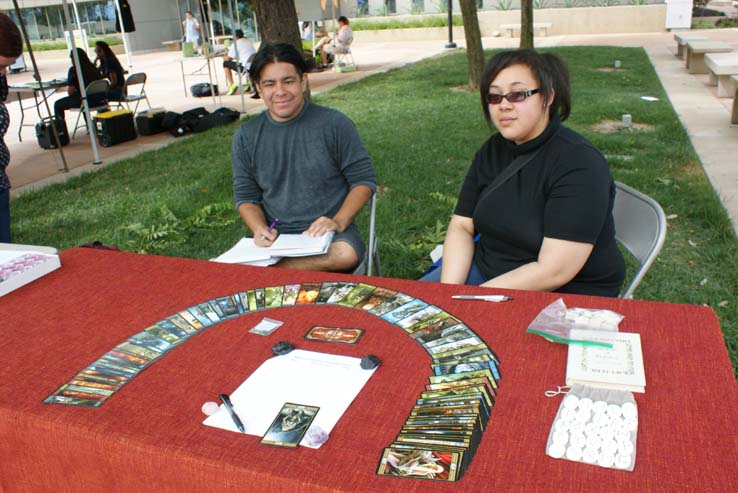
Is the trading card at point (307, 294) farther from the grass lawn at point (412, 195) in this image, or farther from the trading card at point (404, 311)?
the grass lawn at point (412, 195)

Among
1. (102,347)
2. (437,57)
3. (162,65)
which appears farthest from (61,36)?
(102,347)

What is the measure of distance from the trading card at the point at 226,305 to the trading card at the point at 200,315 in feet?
0.14


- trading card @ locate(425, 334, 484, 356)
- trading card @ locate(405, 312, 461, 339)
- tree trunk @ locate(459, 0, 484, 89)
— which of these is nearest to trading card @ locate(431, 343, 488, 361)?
trading card @ locate(425, 334, 484, 356)

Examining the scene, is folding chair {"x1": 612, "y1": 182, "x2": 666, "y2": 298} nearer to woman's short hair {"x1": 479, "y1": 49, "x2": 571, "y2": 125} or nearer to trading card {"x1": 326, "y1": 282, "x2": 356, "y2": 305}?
woman's short hair {"x1": 479, "y1": 49, "x2": 571, "y2": 125}

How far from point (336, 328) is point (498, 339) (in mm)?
418

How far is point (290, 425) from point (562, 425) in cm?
54

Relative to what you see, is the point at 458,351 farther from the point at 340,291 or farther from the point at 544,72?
the point at 544,72

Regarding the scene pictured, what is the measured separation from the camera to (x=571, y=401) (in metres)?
1.30

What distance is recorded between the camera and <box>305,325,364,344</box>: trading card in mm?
1633

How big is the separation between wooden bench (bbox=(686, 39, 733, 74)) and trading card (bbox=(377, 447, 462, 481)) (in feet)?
40.2

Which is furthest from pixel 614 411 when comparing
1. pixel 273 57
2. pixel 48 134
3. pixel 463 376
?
pixel 48 134

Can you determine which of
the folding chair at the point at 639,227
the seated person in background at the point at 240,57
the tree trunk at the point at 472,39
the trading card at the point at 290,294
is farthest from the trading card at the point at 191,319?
the seated person in background at the point at 240,57

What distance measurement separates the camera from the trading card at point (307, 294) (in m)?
1.86

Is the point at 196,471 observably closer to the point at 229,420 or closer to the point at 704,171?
the point at 229,420
